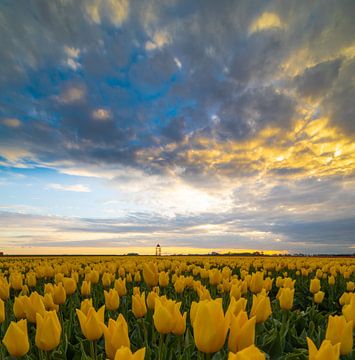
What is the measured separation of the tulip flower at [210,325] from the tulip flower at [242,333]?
3.0 inches

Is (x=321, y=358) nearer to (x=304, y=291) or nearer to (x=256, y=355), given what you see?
(x=256, y=355)

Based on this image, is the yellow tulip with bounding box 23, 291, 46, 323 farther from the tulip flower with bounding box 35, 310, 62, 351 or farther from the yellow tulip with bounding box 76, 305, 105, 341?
the yellow tulip with bounding box 76, 305, 105, 341

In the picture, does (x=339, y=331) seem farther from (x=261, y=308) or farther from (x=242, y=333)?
(x=242, y=333)

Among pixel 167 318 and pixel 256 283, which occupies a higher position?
pixel 256 283

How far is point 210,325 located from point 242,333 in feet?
0.71

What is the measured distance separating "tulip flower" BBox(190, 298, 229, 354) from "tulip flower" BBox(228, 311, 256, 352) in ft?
0.25

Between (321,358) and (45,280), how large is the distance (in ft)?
27.9

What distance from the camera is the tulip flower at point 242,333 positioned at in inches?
80.2

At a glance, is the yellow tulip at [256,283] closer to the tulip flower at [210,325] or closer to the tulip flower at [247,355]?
the tulip flower at [210,325]

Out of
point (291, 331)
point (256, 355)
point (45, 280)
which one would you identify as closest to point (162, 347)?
point (256, 355)

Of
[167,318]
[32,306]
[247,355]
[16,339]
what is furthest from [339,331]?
[32,306]

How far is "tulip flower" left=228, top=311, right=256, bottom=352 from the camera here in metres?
2.04

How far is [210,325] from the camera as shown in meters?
2.01

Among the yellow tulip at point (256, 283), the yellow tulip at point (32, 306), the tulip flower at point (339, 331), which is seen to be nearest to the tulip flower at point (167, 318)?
the tulip flower at point (339, 331)
